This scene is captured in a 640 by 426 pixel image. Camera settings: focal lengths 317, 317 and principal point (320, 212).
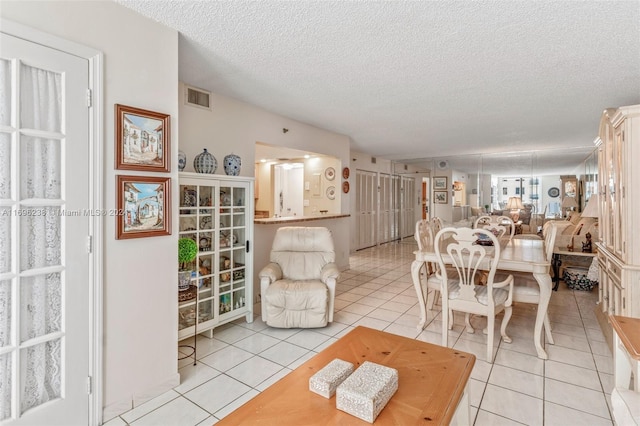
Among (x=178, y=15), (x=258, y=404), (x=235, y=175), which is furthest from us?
(x=235, y=175)

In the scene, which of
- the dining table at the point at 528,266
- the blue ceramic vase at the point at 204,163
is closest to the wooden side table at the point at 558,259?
the dining table at the point at 528,266

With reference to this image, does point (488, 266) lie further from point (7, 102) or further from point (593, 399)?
point (7, 102)

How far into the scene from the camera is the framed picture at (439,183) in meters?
8.90

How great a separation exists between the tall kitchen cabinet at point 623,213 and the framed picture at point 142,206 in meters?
3.51

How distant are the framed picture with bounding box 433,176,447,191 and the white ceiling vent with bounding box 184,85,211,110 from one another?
23.4ft

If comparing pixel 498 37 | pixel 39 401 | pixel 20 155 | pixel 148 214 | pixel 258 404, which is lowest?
pixel 39 401

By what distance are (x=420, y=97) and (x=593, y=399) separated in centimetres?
309

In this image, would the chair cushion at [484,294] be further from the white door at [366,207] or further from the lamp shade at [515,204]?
the lamp shade at [515,204]

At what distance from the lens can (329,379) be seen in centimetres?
134

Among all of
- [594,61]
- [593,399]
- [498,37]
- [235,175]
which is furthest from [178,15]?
[593,399]

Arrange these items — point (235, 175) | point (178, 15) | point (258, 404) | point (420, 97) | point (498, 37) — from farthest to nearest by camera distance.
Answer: point (420, 97) → point (235, 175) → point (498, 37) → point (178, 15) → point (258, 404)

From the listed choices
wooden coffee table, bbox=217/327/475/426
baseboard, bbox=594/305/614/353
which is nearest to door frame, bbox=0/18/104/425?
wooden coffee table, bbox=217/327/475/426

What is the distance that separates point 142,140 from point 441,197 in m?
8.30

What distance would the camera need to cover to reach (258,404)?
128 centimetres
